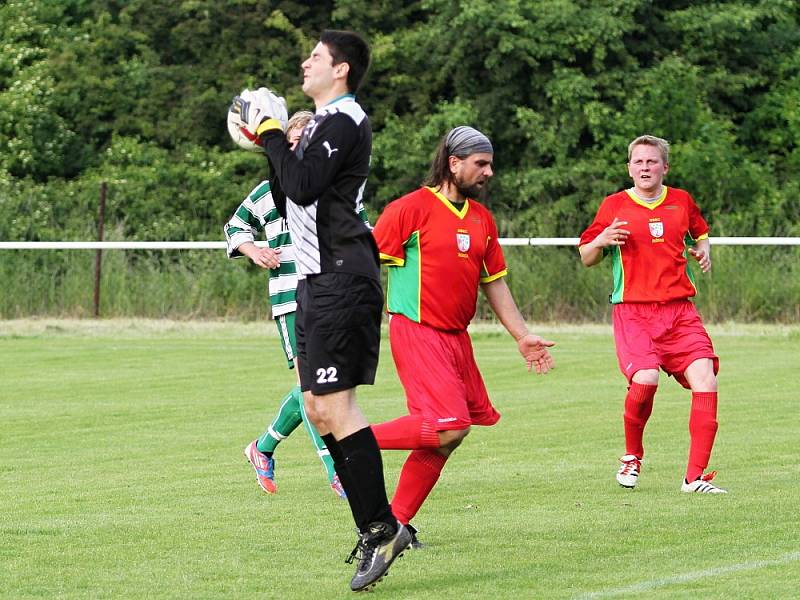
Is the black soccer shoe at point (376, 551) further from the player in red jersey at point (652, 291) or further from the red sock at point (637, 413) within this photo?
the red sock at point (637, 413)

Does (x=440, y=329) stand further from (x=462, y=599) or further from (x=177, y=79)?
(x=177, y=79)

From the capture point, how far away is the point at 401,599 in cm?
608

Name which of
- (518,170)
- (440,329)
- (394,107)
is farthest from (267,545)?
(394,107)

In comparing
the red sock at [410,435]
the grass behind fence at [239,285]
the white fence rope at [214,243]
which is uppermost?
the red sock at [410,435]

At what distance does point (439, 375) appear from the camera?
7215 millimetres

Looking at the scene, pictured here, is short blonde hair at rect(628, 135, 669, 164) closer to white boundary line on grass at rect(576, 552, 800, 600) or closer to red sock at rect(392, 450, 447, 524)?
red sock at rect(392, 450, 447, 524)

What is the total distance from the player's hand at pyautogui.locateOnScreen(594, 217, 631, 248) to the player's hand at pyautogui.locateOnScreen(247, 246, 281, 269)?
1.80 metres

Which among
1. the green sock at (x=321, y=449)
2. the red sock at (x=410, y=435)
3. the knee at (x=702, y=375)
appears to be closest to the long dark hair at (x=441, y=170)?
the red sock at (x=410, y=435)

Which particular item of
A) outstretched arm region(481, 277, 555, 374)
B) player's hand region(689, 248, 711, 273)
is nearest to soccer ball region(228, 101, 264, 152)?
outstretched arm region(481, 277, 555, 374)

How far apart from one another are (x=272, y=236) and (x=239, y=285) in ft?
57.1

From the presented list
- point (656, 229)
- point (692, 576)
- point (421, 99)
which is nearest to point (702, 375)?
point (656, 229)

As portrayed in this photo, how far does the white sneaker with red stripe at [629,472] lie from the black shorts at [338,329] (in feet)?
10.2

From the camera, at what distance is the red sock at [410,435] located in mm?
7145

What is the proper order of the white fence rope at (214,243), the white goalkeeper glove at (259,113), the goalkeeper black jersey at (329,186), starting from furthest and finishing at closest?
the white fence rope at (214,243) → the white goalkeeper glove at (259,113) → the goalkeeper black jersey at (329,186)
